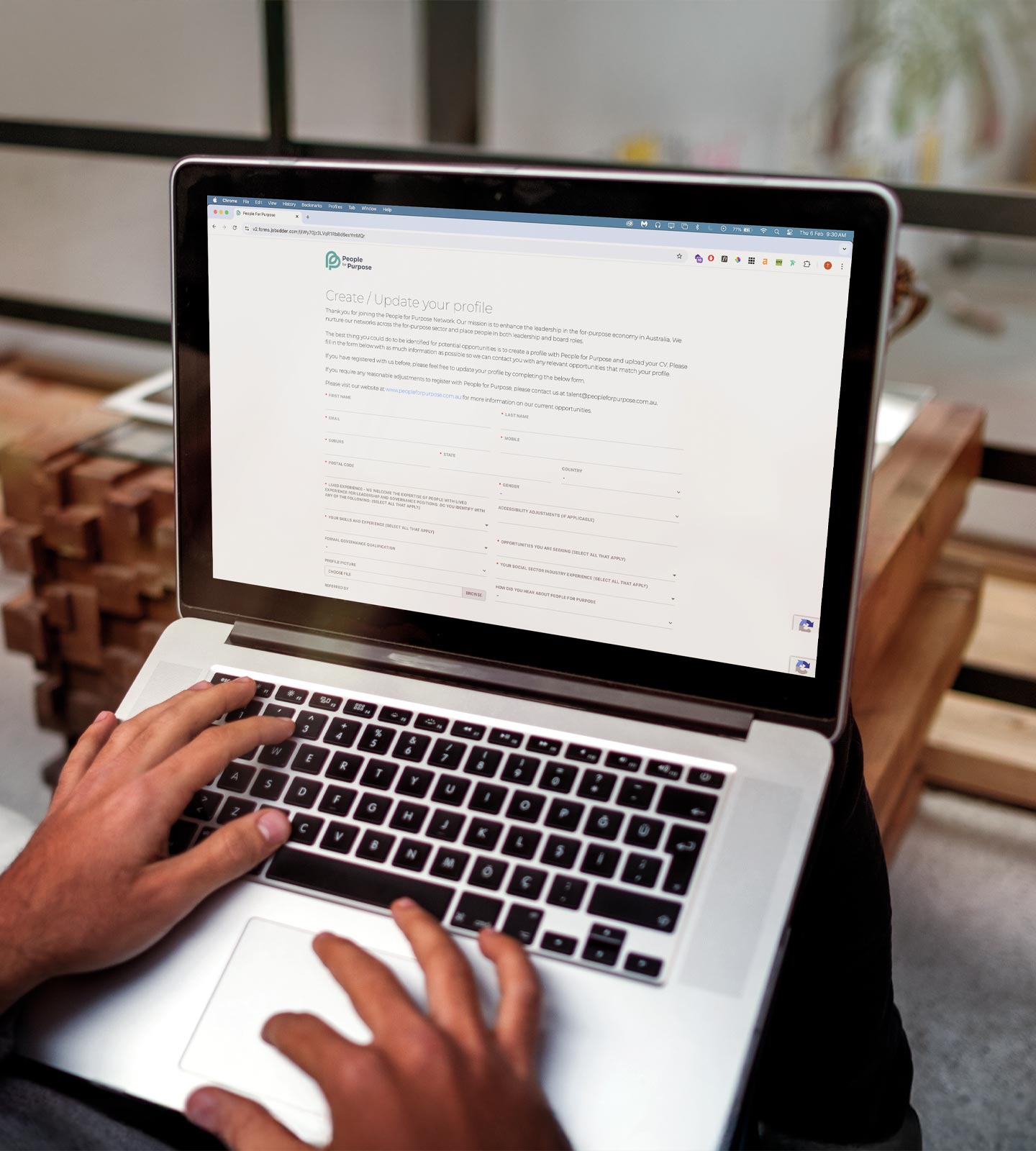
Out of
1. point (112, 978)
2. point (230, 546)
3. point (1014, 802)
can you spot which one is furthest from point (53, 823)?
point (1014, 802)

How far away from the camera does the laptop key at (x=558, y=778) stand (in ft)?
1.80

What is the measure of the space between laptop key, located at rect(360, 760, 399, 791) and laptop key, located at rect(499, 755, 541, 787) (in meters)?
0.06

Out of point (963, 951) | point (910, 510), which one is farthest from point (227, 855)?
point (963, 951)

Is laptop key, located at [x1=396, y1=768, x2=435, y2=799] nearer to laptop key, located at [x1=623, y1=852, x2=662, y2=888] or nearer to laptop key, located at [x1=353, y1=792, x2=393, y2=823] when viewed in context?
laptop key, located at [x1=353, y1=792, x2=393, y2=823]

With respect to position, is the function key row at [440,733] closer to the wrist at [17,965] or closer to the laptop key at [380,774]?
the laptop key at [380,774]

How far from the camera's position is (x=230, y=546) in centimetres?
67

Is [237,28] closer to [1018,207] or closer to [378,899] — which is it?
[1018,207]

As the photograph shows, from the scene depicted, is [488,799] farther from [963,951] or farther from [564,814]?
[963,951]

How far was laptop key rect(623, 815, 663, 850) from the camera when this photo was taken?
0.52 metres

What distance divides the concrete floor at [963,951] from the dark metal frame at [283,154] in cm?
21

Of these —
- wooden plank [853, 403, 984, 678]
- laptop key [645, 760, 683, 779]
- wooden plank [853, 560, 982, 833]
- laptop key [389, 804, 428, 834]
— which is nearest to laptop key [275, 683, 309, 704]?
laptop key [389, 804, 428, 834]

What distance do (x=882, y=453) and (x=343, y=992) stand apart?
81cm

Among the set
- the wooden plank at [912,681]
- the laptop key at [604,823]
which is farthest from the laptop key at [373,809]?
the wooden plank at [912,681]

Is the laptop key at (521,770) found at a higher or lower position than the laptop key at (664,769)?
lower
